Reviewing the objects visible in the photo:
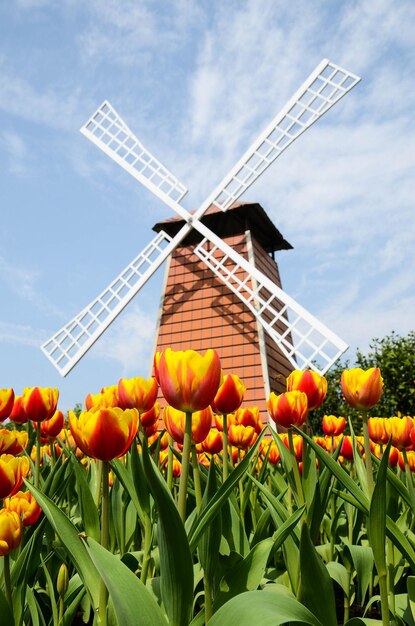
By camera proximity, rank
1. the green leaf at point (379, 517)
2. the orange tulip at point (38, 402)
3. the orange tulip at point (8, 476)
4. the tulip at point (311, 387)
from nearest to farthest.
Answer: the green leaf at point (379, 517), the orange tulip at point (8, 476), the tulip at point (311, 387), the orange tulip at point (38, 402)

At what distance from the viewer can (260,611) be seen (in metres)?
0.93

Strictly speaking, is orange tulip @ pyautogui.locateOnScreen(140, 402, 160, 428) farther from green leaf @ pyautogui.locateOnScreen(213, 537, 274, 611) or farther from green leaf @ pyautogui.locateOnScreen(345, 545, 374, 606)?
green leaf @ pyautogui.locateOnScreen(345, 545, 374, 606)

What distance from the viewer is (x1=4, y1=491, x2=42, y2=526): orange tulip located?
144cm

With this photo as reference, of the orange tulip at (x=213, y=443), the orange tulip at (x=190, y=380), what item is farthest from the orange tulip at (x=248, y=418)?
the orange tulip at (x=190, y=380)

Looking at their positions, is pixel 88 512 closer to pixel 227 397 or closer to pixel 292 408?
pixel 227 397

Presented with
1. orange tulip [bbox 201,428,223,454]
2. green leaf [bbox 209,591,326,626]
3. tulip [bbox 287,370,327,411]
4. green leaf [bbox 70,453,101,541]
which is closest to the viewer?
green leaf [bbox 209,591,326,626]

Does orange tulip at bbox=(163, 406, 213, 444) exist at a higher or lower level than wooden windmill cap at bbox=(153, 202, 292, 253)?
lower

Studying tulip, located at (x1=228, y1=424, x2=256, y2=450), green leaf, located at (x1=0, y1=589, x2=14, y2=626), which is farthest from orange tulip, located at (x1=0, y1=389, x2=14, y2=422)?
tulip, located at (x1=228, y1=424, x2=256, y2=450)

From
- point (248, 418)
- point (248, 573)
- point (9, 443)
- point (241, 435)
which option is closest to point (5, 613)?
point (248, 573)

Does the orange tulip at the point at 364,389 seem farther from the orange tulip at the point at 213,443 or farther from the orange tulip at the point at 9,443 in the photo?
the orange tulip at the point at 9,443

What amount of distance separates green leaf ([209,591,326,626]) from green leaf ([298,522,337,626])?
0.54 ft

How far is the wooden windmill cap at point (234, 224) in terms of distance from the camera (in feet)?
47.6

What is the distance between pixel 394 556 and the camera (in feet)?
6.37

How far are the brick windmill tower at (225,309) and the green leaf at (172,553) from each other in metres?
11.1
